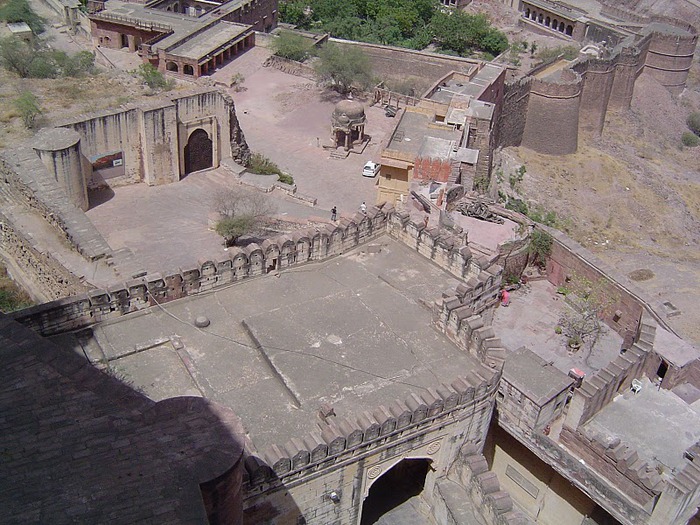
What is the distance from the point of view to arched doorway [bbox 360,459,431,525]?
1958 centimetres

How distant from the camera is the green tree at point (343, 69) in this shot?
51.6m

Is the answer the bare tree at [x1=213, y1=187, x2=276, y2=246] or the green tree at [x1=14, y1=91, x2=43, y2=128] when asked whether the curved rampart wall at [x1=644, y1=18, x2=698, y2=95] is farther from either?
the green tree at [x1=14, y1=91, x2=43, y2=128]

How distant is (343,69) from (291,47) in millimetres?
5766

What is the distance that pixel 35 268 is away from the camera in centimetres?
2614

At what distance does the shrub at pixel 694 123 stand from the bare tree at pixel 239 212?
43.3 meters

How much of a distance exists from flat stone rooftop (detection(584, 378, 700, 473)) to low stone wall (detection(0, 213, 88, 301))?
1516 cm

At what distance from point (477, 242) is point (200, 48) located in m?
31.2

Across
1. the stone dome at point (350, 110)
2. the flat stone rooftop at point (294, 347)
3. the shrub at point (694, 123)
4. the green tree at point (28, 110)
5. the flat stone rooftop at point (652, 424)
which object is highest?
the flat stone rooftop at point (294, 347)

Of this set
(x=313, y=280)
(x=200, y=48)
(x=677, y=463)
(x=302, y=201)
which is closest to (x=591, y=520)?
(x=677, y=463)

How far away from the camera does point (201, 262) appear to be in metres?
19.3

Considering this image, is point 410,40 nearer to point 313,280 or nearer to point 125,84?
point 125,84

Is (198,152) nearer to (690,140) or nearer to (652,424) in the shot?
(652,424)

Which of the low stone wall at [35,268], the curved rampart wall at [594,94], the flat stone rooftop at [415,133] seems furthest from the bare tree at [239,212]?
the curved rampart wall at [594,94]

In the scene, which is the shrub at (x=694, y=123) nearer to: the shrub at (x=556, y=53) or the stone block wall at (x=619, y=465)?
the shrub at (x=556, y=53)
